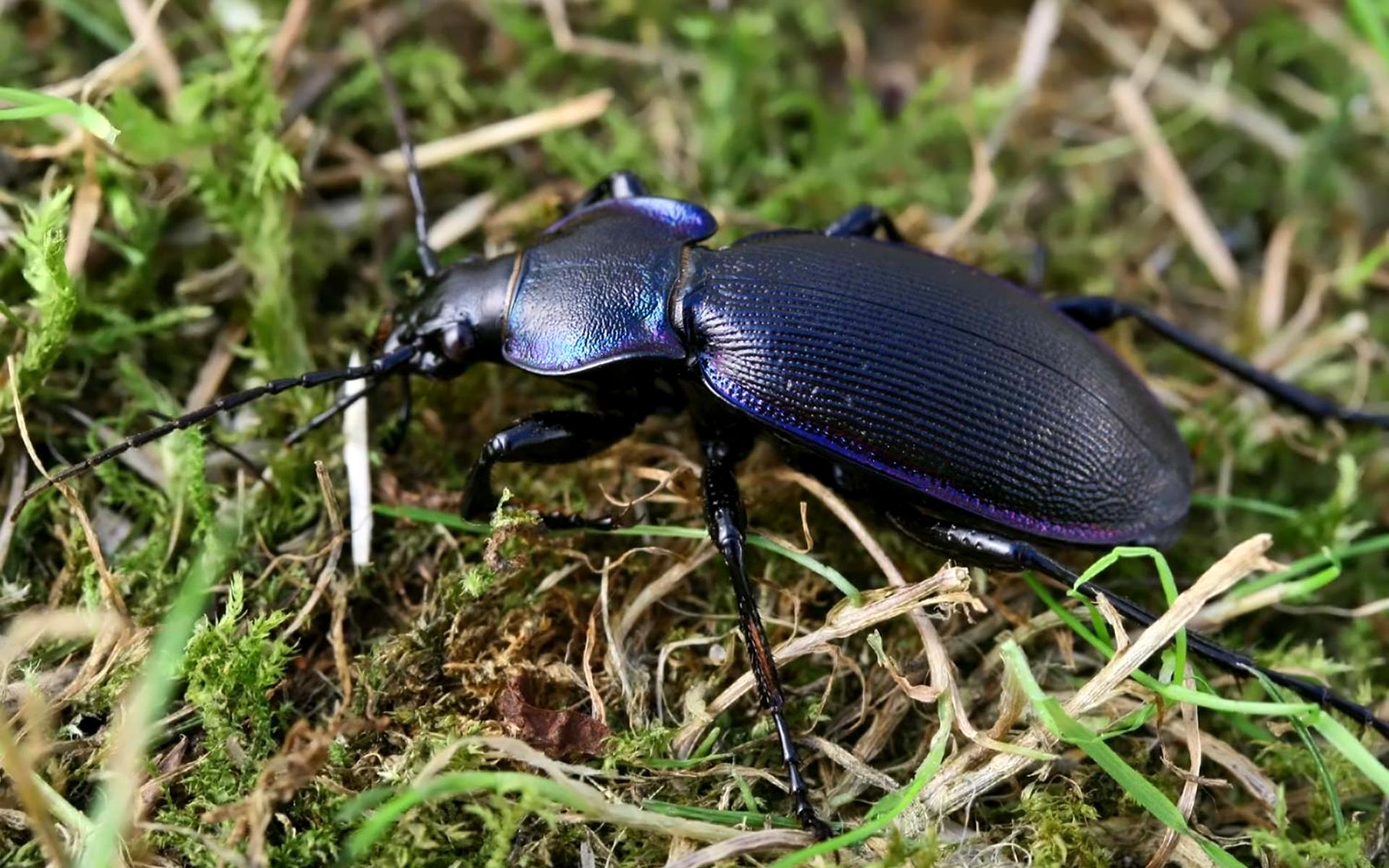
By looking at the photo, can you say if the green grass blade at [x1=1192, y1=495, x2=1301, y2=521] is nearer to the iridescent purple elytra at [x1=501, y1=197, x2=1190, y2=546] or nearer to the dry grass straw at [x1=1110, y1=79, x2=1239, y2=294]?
the iridescent purple elytra at [x1=501, y1=197, x2=1190, y2=546]

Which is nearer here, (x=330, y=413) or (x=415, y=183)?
(x=330, y=413)

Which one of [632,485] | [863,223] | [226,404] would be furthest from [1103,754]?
[226,404]

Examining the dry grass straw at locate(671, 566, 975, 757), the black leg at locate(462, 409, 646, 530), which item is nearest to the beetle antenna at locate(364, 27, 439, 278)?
the black leg at locate(462, 409, 646, 530)

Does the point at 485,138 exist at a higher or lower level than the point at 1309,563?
higher

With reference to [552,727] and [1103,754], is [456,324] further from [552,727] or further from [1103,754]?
[1103,754]

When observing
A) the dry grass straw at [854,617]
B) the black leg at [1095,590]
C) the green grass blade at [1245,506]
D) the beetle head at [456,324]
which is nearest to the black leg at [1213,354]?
the green grass blade at [1245,506]

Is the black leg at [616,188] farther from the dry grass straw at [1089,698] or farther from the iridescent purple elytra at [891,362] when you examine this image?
the dry grass straw at [1089,698]
